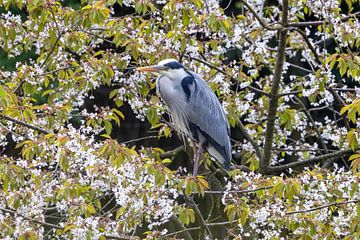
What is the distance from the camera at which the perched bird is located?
3789mm

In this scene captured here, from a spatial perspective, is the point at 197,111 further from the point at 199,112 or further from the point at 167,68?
the point at 167,68

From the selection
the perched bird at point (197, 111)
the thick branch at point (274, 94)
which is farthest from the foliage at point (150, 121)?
the perched bird at point (197, 111)

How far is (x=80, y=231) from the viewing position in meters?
3.06

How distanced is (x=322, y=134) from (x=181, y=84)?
1480mm

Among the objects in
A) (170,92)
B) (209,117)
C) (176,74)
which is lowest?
(209,117)

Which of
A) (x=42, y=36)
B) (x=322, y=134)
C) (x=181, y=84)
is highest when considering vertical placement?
(x=42, y=36)

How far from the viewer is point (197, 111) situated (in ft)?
12.9

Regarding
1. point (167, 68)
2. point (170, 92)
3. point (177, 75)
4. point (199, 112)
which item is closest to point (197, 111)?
point (199, 112)

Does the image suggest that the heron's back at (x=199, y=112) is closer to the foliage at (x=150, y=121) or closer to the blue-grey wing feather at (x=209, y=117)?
the blue-grey wing feather at (x=209, y=117)

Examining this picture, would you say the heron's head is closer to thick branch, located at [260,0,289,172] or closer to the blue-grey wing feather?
the blue-grey wing feather

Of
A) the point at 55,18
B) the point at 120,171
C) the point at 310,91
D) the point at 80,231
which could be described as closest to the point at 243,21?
the point at 310,91

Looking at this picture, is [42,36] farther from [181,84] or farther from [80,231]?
[80,231]

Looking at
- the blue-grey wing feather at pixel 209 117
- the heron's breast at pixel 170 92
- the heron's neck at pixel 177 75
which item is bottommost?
the blue-grey wing feather at pixel 209 117

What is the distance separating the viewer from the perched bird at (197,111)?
12.4 ft
